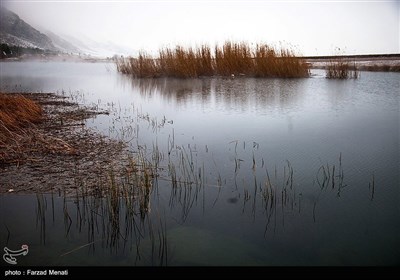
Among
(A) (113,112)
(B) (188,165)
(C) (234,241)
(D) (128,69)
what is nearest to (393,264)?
(C) (234,241)

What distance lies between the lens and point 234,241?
2096mm

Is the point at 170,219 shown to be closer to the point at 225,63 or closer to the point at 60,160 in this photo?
the point at 60,160

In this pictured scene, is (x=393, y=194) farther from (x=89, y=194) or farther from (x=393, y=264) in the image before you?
(x=89, y=194)

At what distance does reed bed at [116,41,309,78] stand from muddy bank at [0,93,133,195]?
10111mm

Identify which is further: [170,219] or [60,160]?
[60,160]

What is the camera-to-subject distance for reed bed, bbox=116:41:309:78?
13.5 m

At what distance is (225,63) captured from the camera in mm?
14641

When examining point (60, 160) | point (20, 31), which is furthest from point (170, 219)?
point (20, 31)

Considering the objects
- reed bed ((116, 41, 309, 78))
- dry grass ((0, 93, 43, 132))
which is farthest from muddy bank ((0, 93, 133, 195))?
reed bed ((116, 41, 309, 78))

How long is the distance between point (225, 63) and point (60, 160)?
12.1 meters

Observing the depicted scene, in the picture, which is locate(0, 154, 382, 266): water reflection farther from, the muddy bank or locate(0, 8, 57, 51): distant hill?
locate(0, 8, 57, 51): distant hill

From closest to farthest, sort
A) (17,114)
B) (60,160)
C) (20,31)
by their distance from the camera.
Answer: (60,160) → (17,114) → (20,31)

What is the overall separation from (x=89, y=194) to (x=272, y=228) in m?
1.63

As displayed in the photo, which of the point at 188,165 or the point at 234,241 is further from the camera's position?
the point at 188,165
